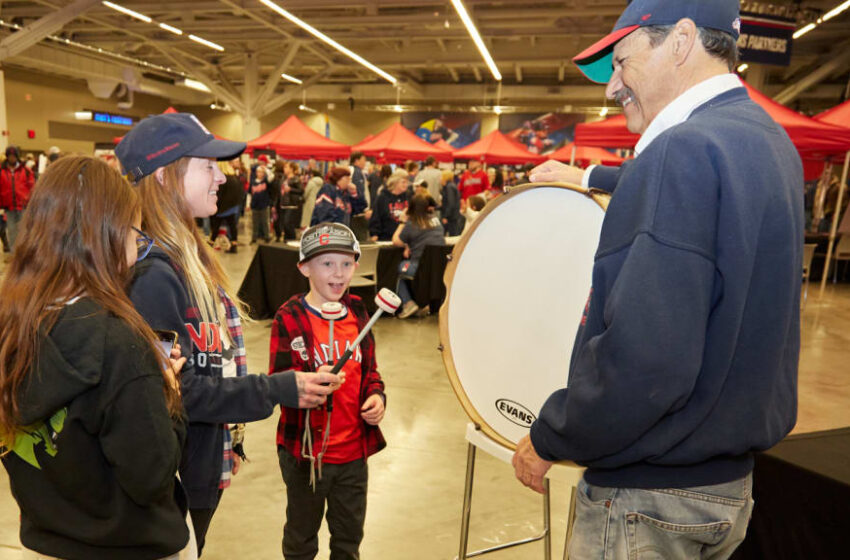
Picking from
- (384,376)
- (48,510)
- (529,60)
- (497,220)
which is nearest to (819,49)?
(529,60)

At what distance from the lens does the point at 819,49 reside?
48.4ft

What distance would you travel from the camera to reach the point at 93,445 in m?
1.03

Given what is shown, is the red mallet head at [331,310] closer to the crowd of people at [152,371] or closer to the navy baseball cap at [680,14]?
the crowd of people at [152,371]

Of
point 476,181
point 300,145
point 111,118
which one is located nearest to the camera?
point 300,145

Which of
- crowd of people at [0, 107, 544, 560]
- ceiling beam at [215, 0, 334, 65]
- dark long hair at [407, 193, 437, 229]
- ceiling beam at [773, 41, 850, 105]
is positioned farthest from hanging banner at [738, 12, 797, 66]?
ceiling beam at [773, 41, 850, 105]

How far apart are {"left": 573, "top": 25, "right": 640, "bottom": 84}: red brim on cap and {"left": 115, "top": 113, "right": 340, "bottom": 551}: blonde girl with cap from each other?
941mm

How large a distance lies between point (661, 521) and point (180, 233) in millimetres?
1230

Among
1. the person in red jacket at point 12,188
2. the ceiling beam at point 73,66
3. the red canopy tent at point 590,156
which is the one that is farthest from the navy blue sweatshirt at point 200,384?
the ceiling beam at point 73,66

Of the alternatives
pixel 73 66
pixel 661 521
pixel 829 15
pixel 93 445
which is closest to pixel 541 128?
pixel 829 15

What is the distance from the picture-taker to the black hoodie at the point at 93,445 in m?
0.98

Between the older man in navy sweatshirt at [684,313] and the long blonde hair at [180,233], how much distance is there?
2.79 ft

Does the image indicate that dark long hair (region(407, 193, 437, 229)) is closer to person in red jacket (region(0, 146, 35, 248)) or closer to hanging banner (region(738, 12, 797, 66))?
hanging banner (region(738, 12, 797, 66))

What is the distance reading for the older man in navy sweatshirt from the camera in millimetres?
871

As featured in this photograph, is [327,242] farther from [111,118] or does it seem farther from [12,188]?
[111,118]
